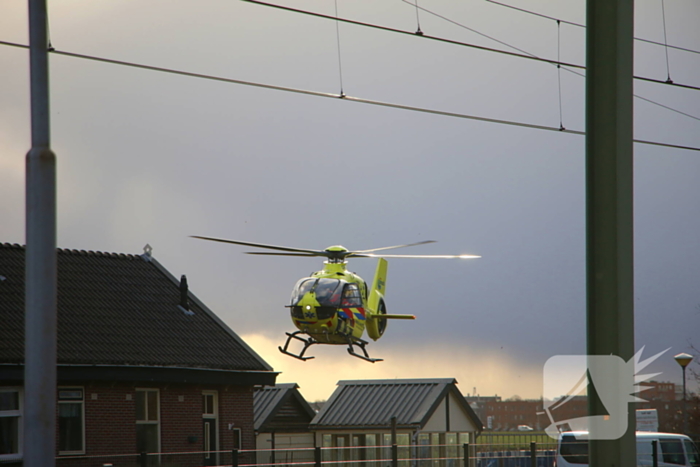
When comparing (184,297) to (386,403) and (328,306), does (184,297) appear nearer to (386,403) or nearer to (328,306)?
(328,306)

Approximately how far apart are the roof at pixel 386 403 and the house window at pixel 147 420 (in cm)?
1161

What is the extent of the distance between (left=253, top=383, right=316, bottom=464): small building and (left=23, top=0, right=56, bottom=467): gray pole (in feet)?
91.3

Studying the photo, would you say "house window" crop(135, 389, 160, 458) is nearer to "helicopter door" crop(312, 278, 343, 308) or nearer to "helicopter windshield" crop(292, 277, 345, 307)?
"helicopter windshield" crop(292, 277, 345, 307)

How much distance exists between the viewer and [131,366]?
74.9 feet

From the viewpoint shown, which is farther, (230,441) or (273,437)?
(273,437)

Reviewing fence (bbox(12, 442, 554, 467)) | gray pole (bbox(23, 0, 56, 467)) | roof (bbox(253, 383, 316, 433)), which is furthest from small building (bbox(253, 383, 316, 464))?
gray pole (bbox(23, 0, 56, 467))

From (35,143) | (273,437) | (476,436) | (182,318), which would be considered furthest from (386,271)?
(35,143)

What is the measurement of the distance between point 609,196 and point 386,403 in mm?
30799

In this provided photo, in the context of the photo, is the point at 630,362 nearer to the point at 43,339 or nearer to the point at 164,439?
the point at 43,339

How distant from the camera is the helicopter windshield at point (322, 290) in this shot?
64.2 feet

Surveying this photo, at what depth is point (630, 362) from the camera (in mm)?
4496

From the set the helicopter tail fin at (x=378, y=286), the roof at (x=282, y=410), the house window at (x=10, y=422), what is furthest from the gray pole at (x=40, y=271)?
the roof at (x=282, y=410)

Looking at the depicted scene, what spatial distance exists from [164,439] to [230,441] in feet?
8.19

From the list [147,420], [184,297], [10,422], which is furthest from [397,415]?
[10,422]
